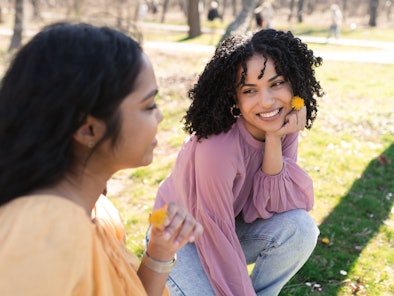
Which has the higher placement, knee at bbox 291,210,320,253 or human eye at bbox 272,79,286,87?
human eye at bbox 272,79,286,87

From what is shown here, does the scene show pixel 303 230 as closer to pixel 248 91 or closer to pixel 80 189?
pixel 248 91

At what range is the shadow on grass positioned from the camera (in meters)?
3.30

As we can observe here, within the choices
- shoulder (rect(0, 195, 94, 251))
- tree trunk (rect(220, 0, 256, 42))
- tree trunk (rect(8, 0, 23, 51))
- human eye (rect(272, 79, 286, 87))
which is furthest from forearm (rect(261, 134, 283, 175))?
tree trunk (rect(8, 0, 23, 51))

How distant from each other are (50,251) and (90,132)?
1.18 ft

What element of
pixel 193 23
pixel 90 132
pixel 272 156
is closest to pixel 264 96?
pixel 272 156

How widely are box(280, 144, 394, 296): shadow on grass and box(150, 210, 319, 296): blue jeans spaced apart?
52cm

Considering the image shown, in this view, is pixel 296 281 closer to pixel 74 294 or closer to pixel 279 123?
pixel 279 123

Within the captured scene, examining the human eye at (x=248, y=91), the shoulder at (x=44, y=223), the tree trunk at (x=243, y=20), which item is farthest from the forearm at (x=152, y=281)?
the tree trunk at (x=243, y=20)

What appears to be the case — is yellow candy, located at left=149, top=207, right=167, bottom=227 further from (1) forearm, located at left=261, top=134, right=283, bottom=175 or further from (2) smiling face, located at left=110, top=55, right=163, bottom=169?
(1) forearm, located at left=261, top=134, right=283, bottom=175

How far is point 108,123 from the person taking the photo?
1.47 m

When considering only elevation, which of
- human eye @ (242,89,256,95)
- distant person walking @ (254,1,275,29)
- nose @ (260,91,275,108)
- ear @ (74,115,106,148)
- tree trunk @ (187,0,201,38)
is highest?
ear @ (74,115,106,148)

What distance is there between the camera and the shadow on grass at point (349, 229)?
10.8ft

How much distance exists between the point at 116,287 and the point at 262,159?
1351 millimetres

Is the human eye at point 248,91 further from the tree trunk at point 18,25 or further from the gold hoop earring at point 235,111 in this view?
the tree trunk at point 18,25
